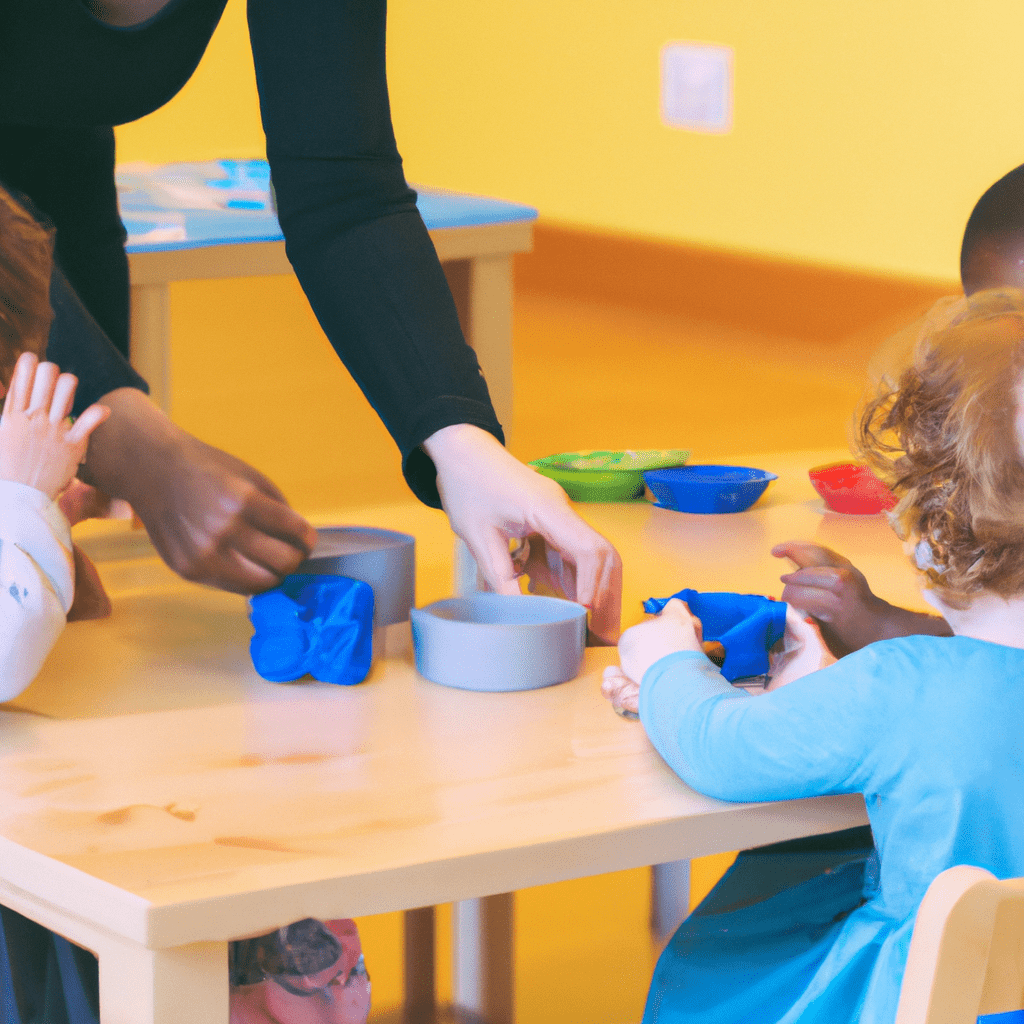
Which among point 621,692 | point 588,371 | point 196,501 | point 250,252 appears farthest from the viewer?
point 588,371

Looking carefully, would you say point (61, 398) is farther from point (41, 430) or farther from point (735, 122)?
point (735, 122)

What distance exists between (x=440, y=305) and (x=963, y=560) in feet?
1.28

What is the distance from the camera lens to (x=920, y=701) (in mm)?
658

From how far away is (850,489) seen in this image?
1.17m

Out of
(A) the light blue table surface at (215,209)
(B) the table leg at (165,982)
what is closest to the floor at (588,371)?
(A) the light blue table surface at (215,209)

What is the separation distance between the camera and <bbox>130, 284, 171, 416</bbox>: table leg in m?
1.80

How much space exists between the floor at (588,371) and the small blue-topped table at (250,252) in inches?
45.4

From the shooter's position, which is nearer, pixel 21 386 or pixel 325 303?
pixel 21 386

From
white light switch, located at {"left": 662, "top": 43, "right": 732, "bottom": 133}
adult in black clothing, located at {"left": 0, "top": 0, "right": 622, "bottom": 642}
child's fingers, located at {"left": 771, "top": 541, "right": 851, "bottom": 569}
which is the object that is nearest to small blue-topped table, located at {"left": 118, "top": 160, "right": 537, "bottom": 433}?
adult in black clothing, located at {"left": 0, "top": 0, "right": 622, "bottom": 642}

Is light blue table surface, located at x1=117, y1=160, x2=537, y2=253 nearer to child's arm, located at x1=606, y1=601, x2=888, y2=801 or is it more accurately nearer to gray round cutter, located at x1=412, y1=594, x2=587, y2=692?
gray round cutter, located at x1=412, y1=594, x2=587, y2=692

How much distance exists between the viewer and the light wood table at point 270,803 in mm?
546

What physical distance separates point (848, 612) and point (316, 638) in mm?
302

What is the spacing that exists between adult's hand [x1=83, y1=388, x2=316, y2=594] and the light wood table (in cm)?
5

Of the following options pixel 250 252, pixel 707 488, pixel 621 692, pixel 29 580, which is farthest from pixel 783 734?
pixel 250 252
